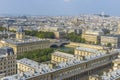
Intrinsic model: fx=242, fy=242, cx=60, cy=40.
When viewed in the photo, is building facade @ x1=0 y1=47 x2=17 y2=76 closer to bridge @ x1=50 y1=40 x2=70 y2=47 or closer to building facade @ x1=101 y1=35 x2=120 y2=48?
bridge @ x1=50 y1=40 x2=70 y2=47

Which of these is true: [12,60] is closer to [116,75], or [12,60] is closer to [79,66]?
[79,66]

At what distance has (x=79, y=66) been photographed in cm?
3512

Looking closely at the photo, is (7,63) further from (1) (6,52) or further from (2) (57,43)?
(2) (57,43)

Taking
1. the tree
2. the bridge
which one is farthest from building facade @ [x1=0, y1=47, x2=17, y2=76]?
the bridge

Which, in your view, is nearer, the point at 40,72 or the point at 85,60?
the point at 40,72

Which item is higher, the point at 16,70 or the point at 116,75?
the point at 116,75

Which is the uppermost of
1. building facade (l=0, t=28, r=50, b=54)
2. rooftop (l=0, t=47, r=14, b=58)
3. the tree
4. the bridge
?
rooftop (l=0, t=47, r=14, b=58)

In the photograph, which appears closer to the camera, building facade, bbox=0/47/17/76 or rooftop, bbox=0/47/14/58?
building facade, bbox=0/47/17/76

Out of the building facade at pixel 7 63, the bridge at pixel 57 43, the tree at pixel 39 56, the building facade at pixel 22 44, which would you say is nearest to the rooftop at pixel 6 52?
the building facade at pixel 7 63

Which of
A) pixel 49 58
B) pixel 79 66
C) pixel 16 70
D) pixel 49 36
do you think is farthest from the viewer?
pixel 49 36

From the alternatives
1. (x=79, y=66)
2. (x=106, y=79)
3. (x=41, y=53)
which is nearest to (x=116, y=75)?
(x=106, y=79)

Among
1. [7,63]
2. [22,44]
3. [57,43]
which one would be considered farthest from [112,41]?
[7,63]

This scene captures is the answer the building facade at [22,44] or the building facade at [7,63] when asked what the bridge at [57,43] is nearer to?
the building facade at [22,44]

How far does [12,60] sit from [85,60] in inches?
436
